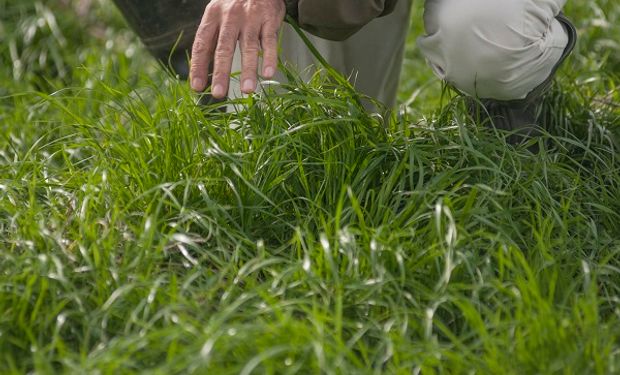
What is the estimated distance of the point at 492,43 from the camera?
7.14ft

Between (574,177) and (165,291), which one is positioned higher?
(165,291)

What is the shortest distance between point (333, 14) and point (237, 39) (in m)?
0.21

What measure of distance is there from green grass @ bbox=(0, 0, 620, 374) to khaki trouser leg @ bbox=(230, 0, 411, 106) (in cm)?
26

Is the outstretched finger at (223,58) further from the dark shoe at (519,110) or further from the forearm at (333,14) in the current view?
the dark shoe at (519,110)

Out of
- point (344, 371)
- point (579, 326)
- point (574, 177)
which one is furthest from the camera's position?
point (574, 177)

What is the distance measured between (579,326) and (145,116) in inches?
42.6

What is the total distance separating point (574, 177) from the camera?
2.24m

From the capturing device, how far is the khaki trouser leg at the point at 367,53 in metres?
2.52

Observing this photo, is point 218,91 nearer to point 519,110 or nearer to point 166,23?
point 519,110

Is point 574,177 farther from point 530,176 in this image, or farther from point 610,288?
point 610,288

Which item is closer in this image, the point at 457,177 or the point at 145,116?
the point at 457,177

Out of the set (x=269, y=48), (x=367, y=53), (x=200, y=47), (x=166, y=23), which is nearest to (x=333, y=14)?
(x=269, y=48)

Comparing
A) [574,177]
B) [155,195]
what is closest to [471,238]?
[574,177]

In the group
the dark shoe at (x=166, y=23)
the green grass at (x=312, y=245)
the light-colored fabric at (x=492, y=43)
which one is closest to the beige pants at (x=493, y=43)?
the light-colored fabric at (x=492, y=43)
